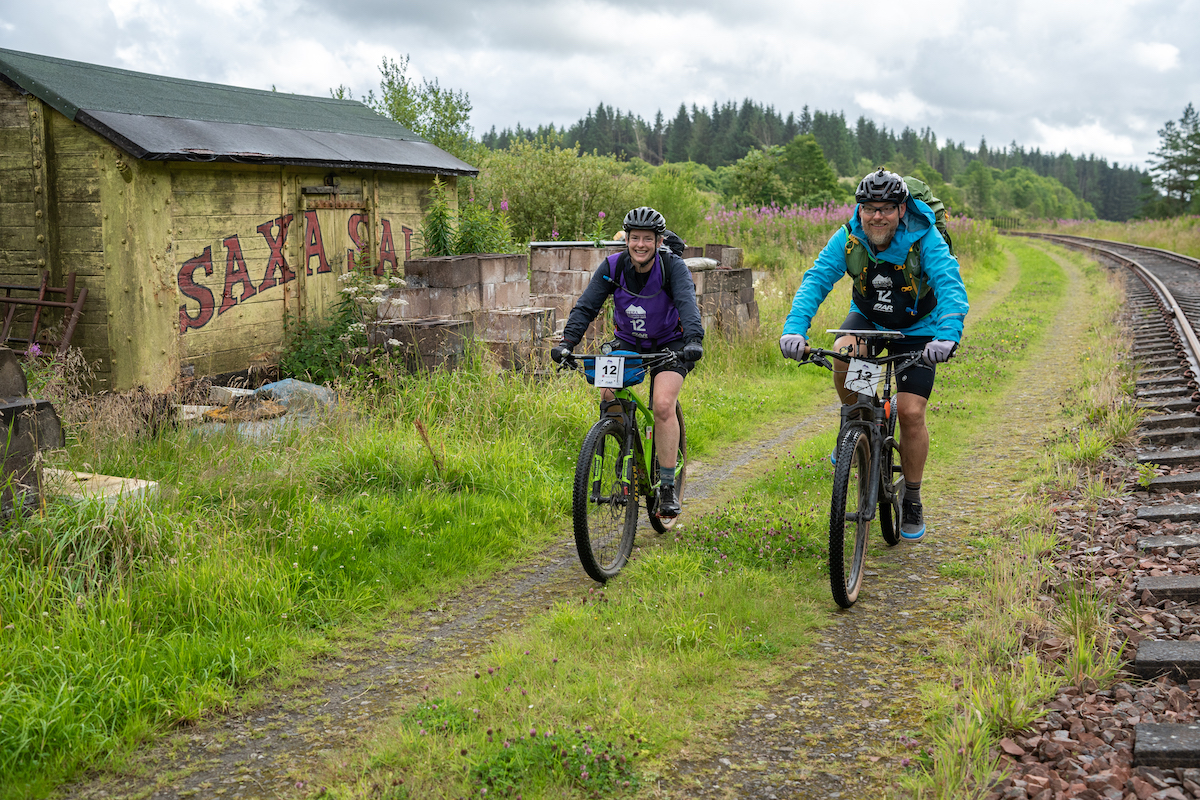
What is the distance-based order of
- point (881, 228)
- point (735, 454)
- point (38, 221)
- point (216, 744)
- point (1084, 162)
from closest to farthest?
point (216, 744), point (881, 228), point (735, 454), point (38, 221), point (1084, 162)

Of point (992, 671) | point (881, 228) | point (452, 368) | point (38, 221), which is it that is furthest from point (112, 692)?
point (38, 221)

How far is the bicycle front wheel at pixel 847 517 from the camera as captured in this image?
4.44 m

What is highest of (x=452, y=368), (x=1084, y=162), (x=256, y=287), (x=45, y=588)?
(x=1084, y=162)

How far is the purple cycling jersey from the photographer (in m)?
5.54

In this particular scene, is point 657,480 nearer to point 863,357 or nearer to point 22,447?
point 863,357

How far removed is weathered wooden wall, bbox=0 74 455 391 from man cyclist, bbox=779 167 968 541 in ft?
22.5

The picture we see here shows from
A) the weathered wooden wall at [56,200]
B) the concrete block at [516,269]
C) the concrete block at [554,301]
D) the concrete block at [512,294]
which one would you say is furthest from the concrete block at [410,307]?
the weathered wooden wall at [56,200]

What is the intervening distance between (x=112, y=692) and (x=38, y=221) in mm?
7398

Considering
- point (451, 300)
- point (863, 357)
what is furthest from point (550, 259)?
point (863, 357)

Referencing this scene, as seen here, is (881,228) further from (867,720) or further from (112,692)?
(112,692)

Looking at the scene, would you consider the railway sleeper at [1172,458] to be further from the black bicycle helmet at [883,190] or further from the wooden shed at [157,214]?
the wooden shed at [157,214]

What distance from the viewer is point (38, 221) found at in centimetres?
938

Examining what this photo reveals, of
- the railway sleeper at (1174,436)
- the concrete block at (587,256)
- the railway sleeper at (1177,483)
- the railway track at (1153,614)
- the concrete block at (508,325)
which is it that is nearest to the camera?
the railway track at (1153,614)

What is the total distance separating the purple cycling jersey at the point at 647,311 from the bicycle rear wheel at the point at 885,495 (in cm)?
136
